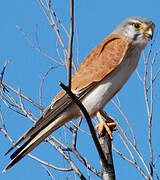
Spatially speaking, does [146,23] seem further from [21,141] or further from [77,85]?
[21,141]

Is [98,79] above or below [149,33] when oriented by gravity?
below

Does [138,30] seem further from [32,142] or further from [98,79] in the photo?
[32,142]

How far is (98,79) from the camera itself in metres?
3.40

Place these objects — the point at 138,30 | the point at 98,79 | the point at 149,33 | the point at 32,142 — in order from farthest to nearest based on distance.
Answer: the point at 138,30 < the point at 149,33 < the point at 98,79 < the point at 32,142

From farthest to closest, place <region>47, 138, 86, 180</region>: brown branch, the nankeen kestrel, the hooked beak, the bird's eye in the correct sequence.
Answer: the bird's eye < the hooked beak < the nankeen kestrel < <region>47, 138, 86, 180</region>: brown branch

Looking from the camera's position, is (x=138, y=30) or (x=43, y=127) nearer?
(x=43, y=127)

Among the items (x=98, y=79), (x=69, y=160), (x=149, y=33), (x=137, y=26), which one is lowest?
(x=69, y=160)

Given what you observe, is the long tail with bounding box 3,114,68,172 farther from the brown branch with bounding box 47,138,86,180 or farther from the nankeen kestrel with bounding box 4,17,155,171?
the brown branch with bounding box 47,138,86,180

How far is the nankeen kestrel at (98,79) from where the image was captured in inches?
123

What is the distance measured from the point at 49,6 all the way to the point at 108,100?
1.21m

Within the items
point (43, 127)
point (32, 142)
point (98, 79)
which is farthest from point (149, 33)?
point (32, 142)

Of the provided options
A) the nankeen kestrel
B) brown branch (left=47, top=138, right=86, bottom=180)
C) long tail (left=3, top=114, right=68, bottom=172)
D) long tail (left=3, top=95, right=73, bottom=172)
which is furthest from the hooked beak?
brown branch (left=47, top=138, right=86, bottom=180)

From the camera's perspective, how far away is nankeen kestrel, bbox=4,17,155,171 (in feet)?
10.2

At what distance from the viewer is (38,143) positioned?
312 cm
